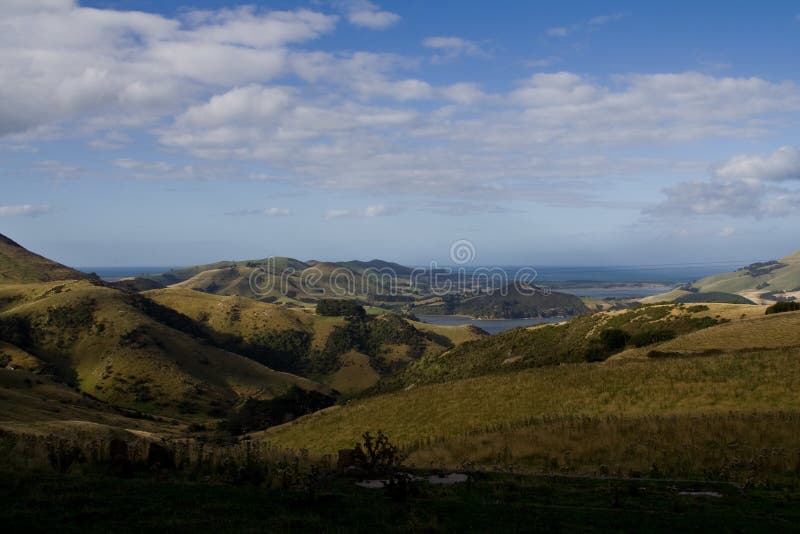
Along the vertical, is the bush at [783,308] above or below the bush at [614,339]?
above

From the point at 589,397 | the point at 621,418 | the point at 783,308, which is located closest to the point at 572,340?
the point at 783,308

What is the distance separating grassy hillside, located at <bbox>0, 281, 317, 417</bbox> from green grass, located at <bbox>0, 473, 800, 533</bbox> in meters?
110

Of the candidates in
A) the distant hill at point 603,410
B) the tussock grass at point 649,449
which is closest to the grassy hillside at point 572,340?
the distant hill at point 603,410

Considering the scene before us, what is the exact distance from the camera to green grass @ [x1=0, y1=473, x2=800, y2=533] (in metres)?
9.41

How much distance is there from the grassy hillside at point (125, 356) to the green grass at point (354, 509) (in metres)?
110

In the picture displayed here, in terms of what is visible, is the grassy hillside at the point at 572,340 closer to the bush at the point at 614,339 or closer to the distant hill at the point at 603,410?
the bush at the point at 614,339

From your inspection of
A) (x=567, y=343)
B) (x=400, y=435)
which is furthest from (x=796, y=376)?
(x=567, y=343)

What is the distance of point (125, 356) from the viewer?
432ft

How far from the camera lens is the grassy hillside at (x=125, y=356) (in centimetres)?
12062

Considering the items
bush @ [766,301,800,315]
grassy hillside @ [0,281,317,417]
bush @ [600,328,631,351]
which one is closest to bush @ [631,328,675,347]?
bush @ [600,328,631,351]

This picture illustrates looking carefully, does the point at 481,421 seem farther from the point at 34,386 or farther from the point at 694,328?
the point at 34,386

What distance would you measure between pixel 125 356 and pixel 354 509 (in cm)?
13647

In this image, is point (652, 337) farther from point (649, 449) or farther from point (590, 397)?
point (649, 449)

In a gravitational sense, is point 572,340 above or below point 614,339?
A: below
